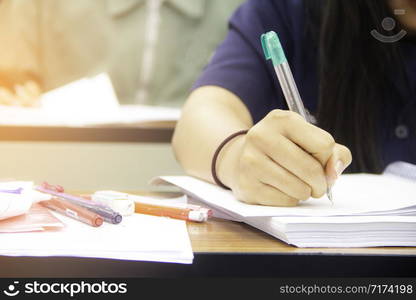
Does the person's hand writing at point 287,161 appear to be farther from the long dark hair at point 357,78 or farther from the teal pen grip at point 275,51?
the long dark hair at point 357,78

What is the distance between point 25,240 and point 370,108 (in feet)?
1.52

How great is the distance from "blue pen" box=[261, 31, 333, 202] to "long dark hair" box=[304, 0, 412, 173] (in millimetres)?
217

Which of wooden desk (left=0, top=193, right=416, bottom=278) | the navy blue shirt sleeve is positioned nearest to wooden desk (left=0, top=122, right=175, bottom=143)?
the navy blue shirt sleeve

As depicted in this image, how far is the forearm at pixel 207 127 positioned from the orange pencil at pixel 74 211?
136mm

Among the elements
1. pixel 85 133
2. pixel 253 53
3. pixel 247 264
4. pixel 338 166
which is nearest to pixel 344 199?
pixel 338 166

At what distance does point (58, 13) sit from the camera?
4.89ft

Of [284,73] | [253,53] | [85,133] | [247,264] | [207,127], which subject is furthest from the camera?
[85,133]

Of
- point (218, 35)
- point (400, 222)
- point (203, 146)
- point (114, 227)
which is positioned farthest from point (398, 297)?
point (218, 35)

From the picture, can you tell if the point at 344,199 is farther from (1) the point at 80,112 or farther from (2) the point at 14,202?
(1) the point at 80,112

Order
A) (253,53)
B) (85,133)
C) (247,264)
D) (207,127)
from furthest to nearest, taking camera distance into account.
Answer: (85,133) → (253,53) → (207,127) → (247,264)

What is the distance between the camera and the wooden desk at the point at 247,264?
1.09ft

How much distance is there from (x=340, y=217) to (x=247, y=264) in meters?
0.09

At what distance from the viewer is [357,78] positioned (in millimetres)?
689

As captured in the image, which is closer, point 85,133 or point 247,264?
point 247,264
